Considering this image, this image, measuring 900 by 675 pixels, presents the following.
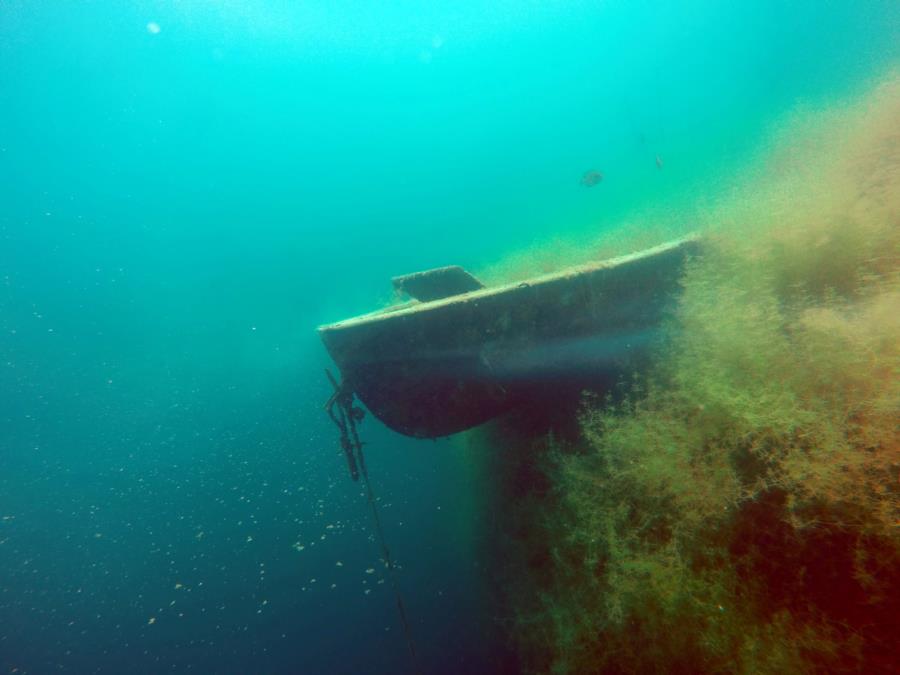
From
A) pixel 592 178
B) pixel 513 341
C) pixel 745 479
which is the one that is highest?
pixel 592 178

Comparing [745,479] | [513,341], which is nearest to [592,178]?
[513,341]

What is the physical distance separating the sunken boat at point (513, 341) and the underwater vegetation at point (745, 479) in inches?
11.2

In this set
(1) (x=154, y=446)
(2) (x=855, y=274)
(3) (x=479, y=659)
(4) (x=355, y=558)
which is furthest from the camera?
(1) (x=154, y=446)

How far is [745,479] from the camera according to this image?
8.83ft

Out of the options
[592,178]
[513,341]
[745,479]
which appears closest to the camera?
[745,479]

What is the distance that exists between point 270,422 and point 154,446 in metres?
18.1

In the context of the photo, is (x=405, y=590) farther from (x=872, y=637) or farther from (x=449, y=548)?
(x=872, y=637)

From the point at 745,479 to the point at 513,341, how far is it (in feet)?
6.68

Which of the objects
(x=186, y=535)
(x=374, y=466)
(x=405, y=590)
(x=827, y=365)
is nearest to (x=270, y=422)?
(x=186, y=535)

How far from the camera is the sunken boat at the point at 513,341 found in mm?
3521

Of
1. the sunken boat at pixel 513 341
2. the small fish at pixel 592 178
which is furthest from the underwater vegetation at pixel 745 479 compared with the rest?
the small fish at pixel 592 178

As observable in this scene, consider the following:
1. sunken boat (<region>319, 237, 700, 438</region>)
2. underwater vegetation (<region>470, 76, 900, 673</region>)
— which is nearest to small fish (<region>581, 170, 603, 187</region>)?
underwater vegetation (<region>470, 76, 900, 673</region>)

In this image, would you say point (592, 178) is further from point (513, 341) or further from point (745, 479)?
point (745, 479)

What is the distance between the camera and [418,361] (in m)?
3.73
